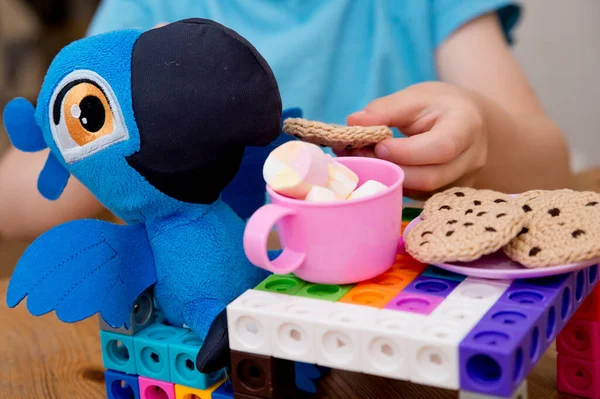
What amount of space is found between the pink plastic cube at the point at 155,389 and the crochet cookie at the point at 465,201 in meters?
0.21

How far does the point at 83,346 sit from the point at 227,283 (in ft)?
0.69

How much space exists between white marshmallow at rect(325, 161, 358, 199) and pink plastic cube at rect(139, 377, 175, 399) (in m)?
0.17

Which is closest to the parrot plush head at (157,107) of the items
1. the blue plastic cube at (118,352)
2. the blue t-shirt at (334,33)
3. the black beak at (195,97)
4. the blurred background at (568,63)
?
the black beak at (195,97)

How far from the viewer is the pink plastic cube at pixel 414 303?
0.36 meters

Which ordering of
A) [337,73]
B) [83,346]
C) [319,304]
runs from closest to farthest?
[319,304] → [83,346] → [337,73]

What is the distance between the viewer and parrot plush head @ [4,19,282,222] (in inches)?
15.8

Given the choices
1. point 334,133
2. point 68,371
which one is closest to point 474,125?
point 334,133

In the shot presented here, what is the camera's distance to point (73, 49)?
0.43 metres

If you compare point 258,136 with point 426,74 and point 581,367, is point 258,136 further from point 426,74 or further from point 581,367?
point 426,74

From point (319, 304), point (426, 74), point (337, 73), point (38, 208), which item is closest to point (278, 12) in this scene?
point (337, 73)

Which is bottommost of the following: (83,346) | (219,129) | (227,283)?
(83,346)

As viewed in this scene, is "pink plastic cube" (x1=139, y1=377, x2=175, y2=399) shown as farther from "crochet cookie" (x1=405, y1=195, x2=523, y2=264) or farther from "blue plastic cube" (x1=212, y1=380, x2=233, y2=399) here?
"crochet cookie" (x1=405, y1=195, x2=523, y2=264)

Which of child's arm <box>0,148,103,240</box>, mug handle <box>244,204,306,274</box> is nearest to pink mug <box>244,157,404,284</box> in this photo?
mug handle <box>244,204,306,274</box>

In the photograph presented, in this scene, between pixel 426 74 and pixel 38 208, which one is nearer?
pixel 38 208
